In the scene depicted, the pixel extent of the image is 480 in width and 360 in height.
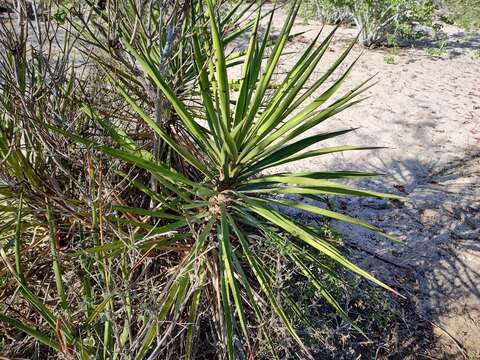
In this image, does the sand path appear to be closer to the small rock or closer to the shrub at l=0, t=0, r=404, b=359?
the small rock

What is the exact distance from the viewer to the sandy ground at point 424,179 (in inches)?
Result: 91.3

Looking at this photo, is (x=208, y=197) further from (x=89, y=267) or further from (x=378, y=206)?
(x=378, y=206)

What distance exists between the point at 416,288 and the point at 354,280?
28.3 inches

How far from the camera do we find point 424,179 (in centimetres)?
333

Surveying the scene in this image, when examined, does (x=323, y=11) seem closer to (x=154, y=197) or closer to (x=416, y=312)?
(x=416, y=312)

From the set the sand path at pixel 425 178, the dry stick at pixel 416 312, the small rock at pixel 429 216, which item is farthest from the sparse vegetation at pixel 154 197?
the small rock at pixel 429 216

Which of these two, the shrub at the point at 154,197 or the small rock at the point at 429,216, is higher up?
the shrub at the point at 154,197

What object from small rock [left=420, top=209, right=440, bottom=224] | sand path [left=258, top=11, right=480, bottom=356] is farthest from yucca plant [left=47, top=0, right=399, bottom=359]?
small rock [left=420, top=209, right=440, bottom=224]

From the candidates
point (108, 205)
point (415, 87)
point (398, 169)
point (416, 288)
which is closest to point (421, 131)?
point (398, 169)

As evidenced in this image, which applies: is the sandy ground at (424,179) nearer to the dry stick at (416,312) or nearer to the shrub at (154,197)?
the dry stick at (416,312)

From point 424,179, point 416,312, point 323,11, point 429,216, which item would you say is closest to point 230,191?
point 416,312

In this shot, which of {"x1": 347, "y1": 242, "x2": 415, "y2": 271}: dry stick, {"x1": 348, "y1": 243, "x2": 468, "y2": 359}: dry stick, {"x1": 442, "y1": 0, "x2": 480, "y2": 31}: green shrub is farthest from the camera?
{"x1": 442, "y1": 0, "x2": 480, "y2": 31}: green shrub

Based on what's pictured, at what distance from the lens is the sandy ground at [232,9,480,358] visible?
91.3 inches

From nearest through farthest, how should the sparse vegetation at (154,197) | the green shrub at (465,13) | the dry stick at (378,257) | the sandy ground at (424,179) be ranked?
the sparse vegetation at (154,197), the sandy ground at (424,179), the dry stick at (378,257), the green shrub at (465,13)
